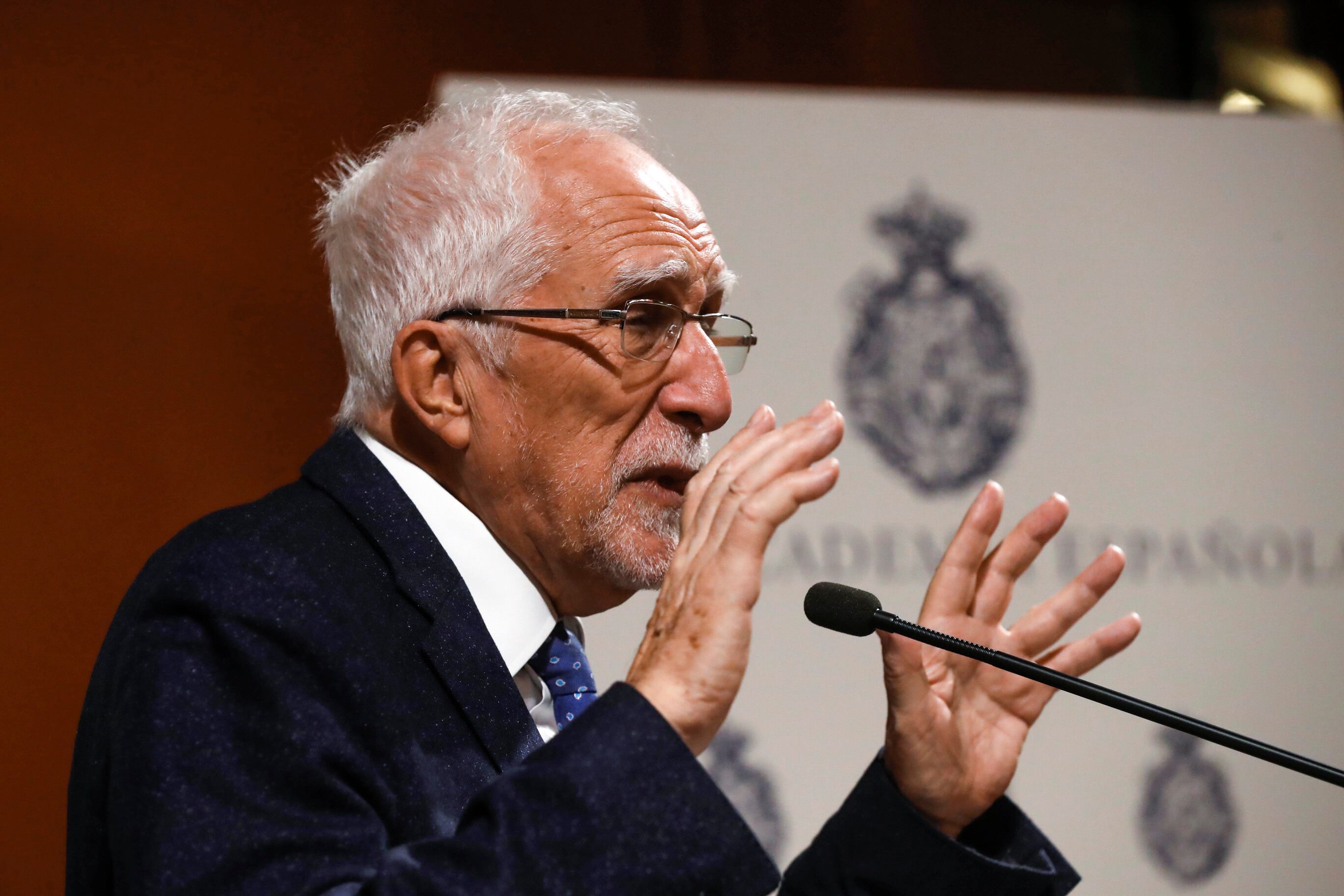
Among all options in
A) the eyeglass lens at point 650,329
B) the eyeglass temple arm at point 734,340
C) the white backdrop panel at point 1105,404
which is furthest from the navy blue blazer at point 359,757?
the white backdrop panel at point 1105,404

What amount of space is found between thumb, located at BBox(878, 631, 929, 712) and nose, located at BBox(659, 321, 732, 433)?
0.33 m

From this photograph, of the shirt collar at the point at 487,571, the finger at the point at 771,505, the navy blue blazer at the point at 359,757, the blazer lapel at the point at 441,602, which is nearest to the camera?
the navy blue blazer at the point at 359,757

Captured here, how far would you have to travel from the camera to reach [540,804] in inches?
34.6

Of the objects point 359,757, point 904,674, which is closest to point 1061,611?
point 904,674

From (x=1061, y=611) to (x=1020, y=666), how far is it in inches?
14.6

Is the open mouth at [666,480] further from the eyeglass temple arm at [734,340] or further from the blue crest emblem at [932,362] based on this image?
the blue crest emblem at [932,362]

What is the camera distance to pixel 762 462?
3.40 feet

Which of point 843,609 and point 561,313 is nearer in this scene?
point 843,609

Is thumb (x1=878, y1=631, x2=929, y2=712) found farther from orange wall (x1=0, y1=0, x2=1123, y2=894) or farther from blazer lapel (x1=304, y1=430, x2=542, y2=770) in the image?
orange wall (x1=0, y1=0, x2=1123, y2=894)

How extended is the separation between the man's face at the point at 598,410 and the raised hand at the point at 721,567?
0.25 meters

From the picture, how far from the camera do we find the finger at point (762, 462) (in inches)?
40.2

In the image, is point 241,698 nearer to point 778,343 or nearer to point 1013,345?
point 778,343

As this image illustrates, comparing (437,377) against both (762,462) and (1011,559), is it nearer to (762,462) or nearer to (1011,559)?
(762,462)

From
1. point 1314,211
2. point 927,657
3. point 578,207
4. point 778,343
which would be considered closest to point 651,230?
point 578,207
